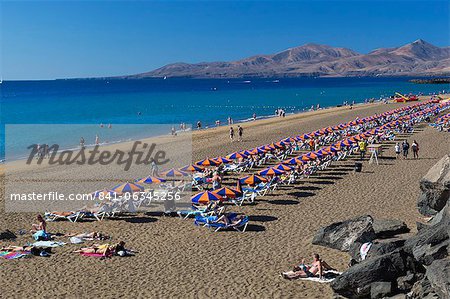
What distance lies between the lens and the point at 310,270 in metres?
10.8

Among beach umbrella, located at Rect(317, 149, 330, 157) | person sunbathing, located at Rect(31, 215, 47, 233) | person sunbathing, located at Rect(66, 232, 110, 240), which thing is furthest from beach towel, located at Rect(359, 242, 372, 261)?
beach umbrella, located at Rect(317, 149, 330, 157)

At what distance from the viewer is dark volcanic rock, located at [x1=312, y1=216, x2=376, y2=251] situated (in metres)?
11.9

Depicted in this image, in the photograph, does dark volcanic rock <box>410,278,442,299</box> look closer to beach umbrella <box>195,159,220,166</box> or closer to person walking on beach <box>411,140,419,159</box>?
beach umbrella <box>195,159,220,166</box>

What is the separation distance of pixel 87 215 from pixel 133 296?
260 inches

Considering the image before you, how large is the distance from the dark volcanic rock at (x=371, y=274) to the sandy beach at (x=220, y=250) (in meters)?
0.96

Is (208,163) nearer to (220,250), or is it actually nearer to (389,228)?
(220,250)

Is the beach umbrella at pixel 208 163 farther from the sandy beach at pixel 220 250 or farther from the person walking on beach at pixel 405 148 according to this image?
the person walking on beach at pixel 405 148

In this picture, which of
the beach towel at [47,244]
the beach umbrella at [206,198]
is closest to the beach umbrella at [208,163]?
the beach umbrella at [206,198]

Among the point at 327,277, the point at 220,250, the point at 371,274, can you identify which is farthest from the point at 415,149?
the point at 371,274

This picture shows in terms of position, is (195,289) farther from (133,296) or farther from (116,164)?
(116,164)

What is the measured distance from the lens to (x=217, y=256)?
12359 mm

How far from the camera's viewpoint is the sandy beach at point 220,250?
10.5 metres

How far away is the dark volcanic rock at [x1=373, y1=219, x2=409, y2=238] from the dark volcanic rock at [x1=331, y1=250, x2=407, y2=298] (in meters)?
3.35

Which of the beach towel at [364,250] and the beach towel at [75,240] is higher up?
the beach towel at [364,250]
